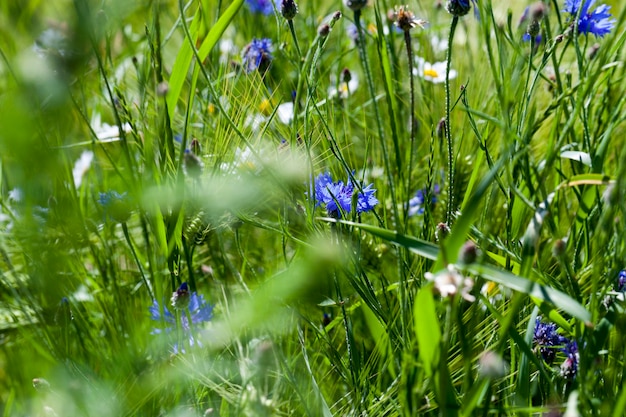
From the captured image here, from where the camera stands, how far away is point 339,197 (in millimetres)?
810

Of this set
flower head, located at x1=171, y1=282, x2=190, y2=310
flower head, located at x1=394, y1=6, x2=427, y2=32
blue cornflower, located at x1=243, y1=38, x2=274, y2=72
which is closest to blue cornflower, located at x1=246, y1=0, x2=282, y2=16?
blue cornflower, located at x1=243, y1=38, x2=274, y2=72

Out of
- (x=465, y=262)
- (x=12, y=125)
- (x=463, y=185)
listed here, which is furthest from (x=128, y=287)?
(x=12, y=125)

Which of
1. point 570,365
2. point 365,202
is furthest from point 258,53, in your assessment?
point 570,365

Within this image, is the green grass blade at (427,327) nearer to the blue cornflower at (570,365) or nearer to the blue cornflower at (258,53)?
the blue cornflower at (570,365)

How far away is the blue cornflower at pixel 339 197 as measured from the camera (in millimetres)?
780

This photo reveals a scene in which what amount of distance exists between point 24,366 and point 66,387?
0.08 meters

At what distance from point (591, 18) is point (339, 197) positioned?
46cm

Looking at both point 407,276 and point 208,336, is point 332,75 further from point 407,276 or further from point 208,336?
point 208,336

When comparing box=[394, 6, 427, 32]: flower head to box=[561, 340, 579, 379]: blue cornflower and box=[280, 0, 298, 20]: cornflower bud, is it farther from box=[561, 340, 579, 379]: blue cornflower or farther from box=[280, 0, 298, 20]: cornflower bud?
box=[561, 340, 579, 379]: blue cornflower

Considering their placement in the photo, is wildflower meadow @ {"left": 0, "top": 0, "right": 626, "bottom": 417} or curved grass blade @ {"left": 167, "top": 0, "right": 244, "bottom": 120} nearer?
wildflower meadow @ {"left": 0, "top": 0, "right": 626, "bottom": 417}

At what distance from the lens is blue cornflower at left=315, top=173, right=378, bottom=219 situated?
78cm

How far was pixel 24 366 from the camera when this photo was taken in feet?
2.11

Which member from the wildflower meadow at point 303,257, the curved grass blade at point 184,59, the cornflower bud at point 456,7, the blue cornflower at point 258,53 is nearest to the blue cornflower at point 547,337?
the wildflower meadow at point 303,257

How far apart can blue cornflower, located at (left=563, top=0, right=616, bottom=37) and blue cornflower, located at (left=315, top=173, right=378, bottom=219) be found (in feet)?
1.23
